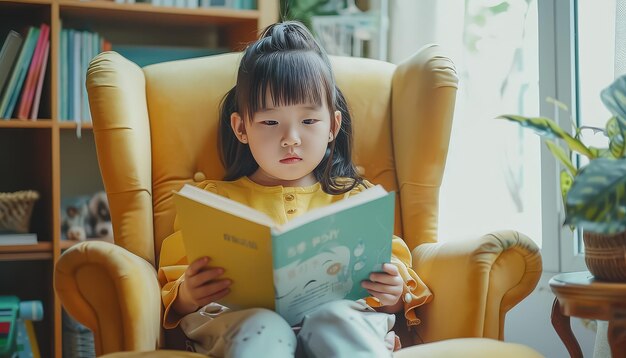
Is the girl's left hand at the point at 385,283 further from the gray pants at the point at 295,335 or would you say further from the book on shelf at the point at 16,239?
the book on shelf at the point at 16,239

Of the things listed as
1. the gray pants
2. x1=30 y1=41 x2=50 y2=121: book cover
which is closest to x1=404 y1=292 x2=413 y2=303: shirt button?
the gray pants

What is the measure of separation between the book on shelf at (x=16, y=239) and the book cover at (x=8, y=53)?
44 centimetres

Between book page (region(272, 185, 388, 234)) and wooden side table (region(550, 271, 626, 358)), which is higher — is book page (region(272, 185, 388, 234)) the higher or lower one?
the higher one

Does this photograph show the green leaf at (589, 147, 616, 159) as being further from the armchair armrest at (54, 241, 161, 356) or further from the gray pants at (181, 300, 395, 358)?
the armchair armrest at (54, 241, 161, 356)

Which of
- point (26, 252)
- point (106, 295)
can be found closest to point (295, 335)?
point (106, 295)

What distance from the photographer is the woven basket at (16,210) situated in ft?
7.97

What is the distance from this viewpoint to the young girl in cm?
127

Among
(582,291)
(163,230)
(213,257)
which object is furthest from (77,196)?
(582,291)

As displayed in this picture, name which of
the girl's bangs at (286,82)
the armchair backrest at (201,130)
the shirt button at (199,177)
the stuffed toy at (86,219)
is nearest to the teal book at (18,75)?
the stuffed toy at (86,219)

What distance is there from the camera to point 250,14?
8.77 ft

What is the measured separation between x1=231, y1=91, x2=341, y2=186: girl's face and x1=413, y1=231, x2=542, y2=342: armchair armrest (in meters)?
0.35

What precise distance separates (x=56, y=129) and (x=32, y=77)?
0.18 metres

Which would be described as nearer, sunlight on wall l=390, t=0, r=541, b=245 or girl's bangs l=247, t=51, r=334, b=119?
girl's bangs l=247, t=51, r=334, b=119

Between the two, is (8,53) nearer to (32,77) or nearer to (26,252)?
(32,77)
